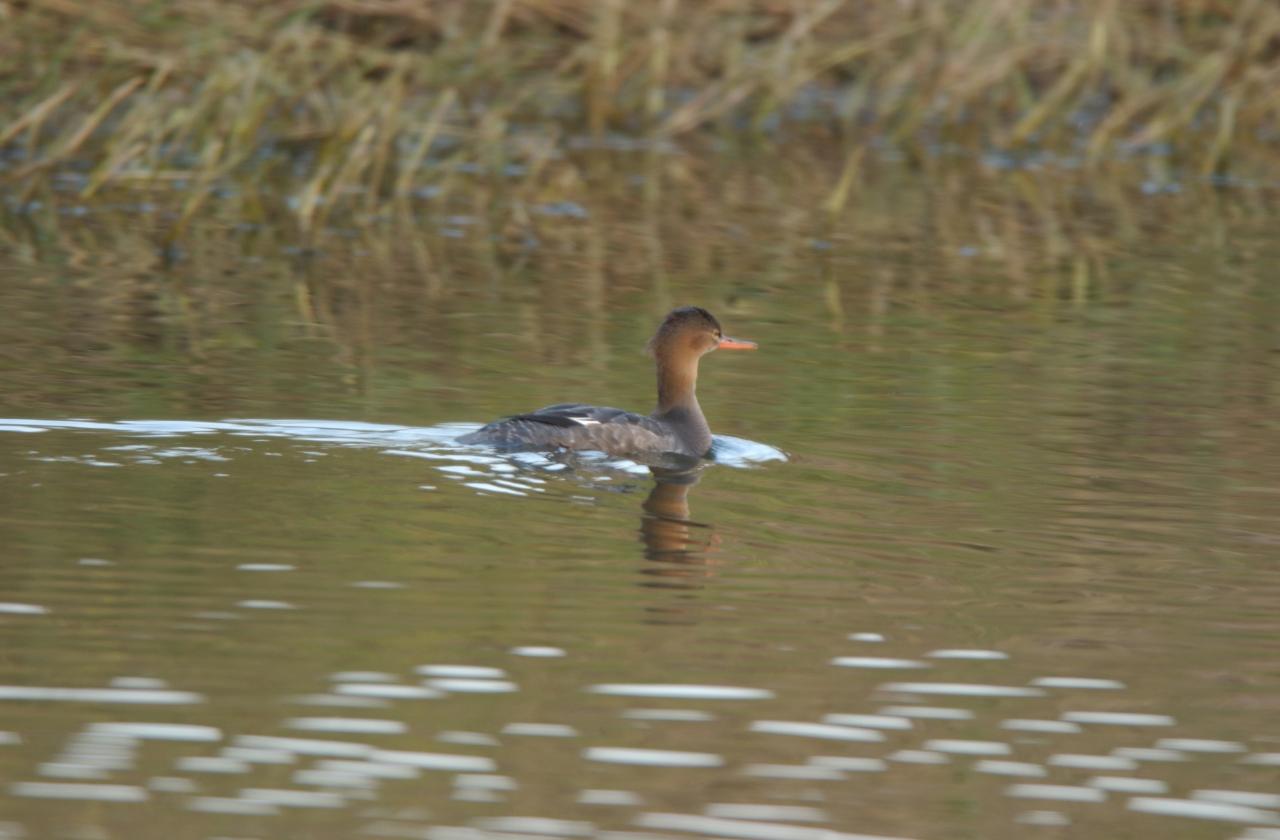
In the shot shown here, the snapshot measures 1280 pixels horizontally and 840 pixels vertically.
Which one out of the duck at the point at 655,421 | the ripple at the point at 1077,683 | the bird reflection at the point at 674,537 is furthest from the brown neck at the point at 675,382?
the ripple at the point at 1077,683

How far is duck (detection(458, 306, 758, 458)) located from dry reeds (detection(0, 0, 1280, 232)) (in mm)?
6253

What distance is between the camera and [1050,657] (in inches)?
281

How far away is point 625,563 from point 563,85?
1461cm

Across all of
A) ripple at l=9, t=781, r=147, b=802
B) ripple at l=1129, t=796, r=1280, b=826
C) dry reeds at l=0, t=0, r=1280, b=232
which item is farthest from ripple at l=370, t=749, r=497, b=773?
dry reeds at l=0, t=0, r=1280, b=232

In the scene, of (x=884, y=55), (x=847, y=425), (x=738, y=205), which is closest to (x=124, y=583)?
(x=847, y=425)

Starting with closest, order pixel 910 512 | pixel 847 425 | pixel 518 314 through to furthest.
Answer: pixel 910 512, pixel 847 425, pixel 518 314

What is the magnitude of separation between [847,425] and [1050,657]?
401 cm

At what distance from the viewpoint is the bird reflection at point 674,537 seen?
26.1 feet

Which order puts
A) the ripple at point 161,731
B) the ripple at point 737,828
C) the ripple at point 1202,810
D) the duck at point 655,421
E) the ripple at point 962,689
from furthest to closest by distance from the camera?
the duck at point 655,421
the ripple at point 962,689
the ripple at point 161,731
the ripple at point 1202,810
the ripple at point 737,828

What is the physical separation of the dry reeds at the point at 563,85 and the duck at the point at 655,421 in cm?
625

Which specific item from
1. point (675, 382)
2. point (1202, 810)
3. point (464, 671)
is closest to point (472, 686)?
point (464, 671)

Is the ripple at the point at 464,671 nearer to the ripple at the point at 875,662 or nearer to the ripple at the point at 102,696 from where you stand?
the ripple at the point at 102,696

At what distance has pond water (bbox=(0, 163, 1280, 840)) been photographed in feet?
19.1

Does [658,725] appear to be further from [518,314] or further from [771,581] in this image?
[518,314]
